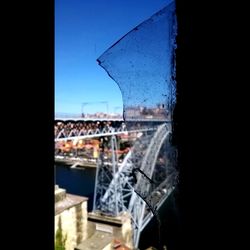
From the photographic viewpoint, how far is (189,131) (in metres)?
0.79

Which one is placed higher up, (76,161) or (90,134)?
(90,134)

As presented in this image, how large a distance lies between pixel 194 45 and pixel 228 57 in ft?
0.31

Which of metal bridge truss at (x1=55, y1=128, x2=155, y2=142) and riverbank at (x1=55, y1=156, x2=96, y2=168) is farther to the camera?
riverbank at (x1=55, y1=156, x2=96, y2=168)

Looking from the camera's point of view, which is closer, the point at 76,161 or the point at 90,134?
the point at 90,134

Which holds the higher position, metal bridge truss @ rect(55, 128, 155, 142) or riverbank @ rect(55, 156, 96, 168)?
metal bridge truss @ rect(55, 128, 155, 142)

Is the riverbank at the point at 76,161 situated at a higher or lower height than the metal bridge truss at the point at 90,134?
lower

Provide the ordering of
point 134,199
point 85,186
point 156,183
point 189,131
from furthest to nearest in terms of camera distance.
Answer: point 85,186 → point 134,199 → point 156,183 → point 189,131

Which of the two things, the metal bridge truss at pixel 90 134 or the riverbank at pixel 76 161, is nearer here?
the metal bridge truss at pixel 90 134
